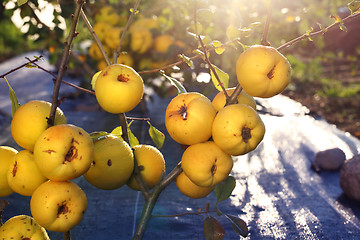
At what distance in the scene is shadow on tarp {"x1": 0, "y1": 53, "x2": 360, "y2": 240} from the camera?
1.42 m

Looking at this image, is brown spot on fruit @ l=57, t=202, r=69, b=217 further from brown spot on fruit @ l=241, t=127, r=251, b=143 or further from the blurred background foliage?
the blurred background foliage

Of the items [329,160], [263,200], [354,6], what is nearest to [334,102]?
[329,160]

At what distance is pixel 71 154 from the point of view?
2.36ft

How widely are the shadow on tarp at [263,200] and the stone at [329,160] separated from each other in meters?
0.04

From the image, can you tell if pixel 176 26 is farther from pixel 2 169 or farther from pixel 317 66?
pixel 317 66

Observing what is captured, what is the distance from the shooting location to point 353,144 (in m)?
2.42

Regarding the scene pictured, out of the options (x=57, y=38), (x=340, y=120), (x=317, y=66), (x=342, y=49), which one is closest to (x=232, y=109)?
(x=57, y=38)

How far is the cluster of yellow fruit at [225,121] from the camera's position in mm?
729

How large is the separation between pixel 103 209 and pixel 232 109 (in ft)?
3.23

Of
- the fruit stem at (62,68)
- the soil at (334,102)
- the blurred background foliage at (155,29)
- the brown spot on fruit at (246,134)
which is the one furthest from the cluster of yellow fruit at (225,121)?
the soil at (334,102)

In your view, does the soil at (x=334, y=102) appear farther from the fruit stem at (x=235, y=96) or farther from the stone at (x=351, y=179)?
the fruit stem at (x=235, y=96)

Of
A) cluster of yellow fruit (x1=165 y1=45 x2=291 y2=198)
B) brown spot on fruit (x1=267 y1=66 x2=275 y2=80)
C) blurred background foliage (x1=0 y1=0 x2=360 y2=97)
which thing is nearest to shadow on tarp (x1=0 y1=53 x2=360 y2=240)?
blurred background foliage (x1=0 y1=0 x2=360 y2=97)

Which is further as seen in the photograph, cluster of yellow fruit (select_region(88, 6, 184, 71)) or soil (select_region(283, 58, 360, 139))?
soil (select_region(283, 58, 360, 139))

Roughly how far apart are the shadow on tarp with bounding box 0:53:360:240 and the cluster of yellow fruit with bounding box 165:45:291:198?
0.67 m
